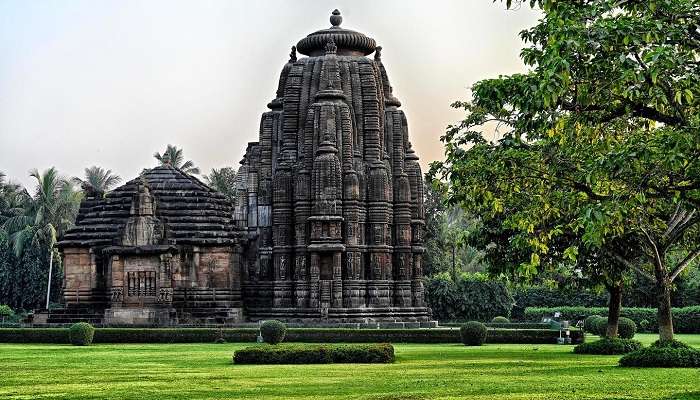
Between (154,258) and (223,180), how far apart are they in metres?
34.1

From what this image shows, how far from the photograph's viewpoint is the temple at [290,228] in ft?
139

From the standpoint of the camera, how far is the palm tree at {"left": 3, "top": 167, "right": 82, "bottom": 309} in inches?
2539

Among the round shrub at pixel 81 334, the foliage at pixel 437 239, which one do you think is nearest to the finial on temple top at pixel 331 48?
the round shrub at pixel 81 334

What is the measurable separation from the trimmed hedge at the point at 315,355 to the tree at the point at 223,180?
4873cm

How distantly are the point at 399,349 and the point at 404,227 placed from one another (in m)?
14.4

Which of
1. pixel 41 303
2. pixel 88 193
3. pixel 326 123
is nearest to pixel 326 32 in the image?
pixel 326 123

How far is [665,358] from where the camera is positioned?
22.7 m

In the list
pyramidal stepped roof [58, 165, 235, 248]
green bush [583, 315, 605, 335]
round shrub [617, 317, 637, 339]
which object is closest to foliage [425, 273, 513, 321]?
green bush [583, 315, 605, 335]

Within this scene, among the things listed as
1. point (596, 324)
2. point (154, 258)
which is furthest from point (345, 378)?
point (596, 324)

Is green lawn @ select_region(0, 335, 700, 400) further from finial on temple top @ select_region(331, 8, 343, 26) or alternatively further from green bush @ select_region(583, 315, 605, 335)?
finial on temple top @ select_region(331, 8, 343, 26)

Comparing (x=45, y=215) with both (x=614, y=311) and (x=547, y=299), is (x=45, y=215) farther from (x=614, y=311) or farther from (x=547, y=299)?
(x=614, y=311)

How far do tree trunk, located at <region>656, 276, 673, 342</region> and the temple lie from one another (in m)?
18.7

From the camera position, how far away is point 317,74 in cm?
4572

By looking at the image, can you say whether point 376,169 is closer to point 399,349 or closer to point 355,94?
point 355,94
